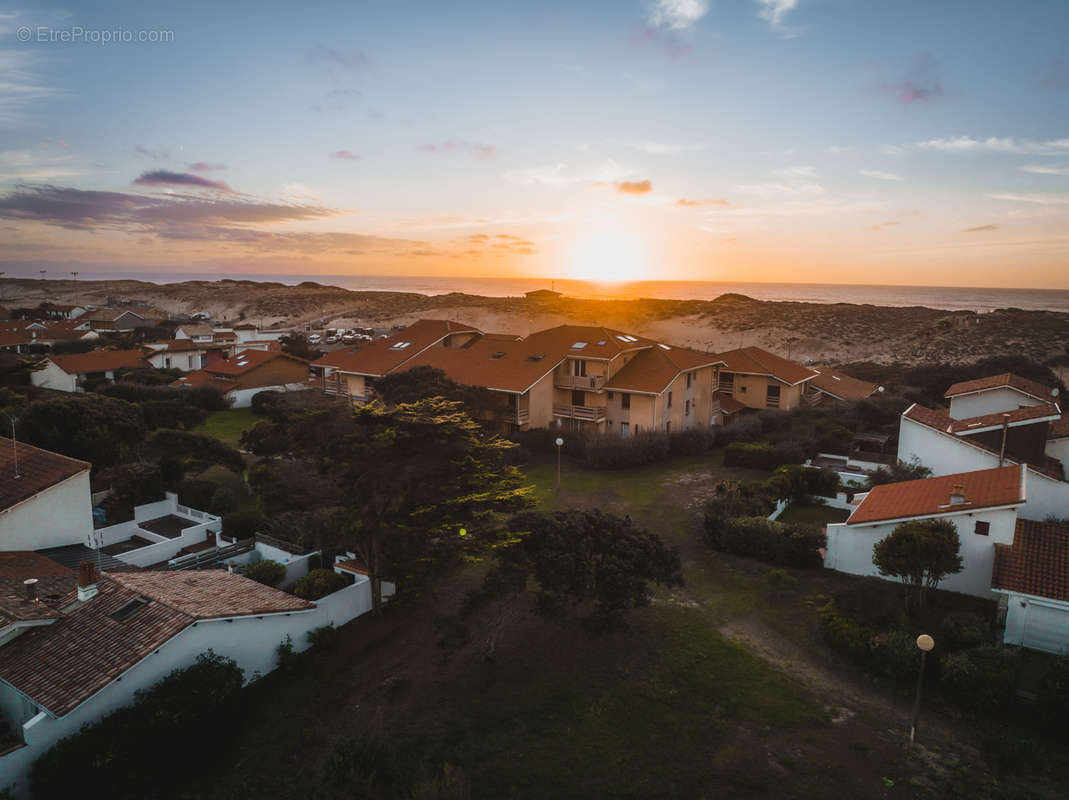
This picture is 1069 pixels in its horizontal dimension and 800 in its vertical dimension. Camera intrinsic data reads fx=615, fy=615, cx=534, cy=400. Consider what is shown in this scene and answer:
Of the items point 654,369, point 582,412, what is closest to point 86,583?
point 582,412

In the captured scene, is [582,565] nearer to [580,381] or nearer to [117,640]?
[117,640]

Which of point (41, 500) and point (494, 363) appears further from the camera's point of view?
point (494, 363)

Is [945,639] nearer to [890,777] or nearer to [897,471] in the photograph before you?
[890,777]

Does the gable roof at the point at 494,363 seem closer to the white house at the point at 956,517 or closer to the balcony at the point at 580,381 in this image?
the balcony at the point at 580,381

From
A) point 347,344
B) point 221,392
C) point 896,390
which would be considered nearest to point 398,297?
point 347,344

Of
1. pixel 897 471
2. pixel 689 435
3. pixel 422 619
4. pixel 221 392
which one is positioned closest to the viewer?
pixel 422 619

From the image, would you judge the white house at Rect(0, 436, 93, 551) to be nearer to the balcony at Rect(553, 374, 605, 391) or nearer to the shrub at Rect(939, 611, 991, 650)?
the balcony at Rect(553, 374, 605, 391)

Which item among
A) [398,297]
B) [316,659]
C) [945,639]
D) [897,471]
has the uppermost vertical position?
[398,297]
